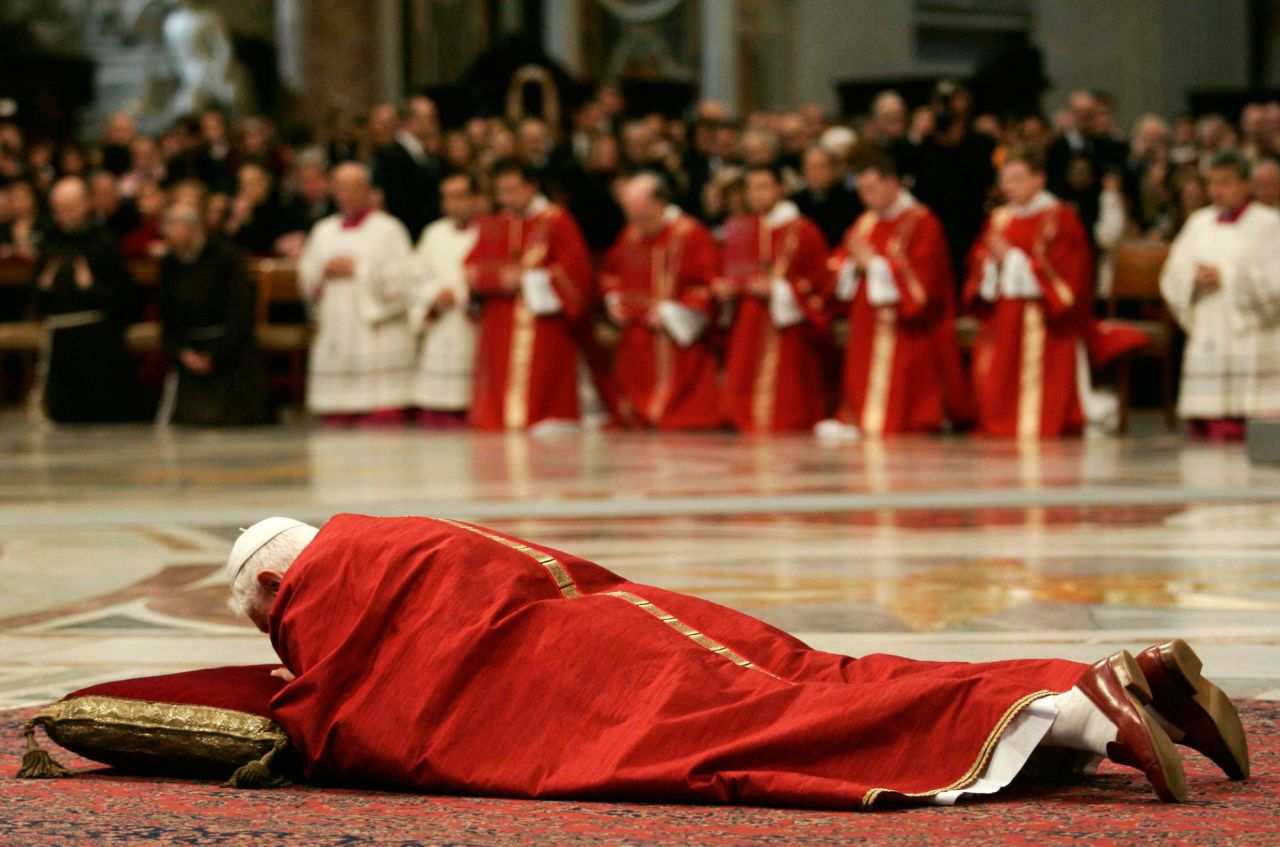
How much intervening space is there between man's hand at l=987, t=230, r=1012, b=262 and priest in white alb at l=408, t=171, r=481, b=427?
11.3ft

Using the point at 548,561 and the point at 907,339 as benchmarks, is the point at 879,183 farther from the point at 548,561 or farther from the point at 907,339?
the point at 548,561

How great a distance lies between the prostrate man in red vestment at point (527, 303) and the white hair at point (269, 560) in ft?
30.5

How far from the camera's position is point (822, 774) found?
309 centimetres

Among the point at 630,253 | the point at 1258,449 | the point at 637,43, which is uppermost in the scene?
the point at 637,43

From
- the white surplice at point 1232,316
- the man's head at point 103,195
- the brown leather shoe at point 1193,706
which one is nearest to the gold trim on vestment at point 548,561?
the brown leather shoe at point 1193,706

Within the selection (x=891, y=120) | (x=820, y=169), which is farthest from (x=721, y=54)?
(x=820, y=169)

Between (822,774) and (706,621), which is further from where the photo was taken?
(706,621)

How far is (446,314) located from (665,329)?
5.23 feet

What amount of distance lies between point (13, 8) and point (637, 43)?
21.3 ft

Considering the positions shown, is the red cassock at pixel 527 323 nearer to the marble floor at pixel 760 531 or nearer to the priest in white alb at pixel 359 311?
the priest in white alb at pixel 359 311

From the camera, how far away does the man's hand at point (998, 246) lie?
1135 centimetres

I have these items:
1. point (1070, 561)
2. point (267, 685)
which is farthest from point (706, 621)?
point (1070, 561)

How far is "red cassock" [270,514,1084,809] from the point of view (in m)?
3.08

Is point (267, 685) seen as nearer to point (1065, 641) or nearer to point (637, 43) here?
point (1065, 641)
